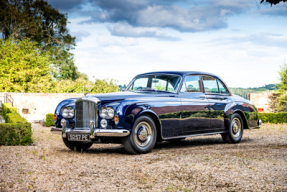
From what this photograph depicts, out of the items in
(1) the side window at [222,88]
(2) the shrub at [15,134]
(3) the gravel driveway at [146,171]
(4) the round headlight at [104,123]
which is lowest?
(3) the gravel driveway at [146,171]

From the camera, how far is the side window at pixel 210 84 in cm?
914

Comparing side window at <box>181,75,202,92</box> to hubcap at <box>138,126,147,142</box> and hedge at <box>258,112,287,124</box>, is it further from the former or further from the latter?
hedge at <box>258,112,287,124</box>

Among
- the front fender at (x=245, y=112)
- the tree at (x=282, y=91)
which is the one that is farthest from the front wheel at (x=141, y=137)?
the tree at (x=282, y=91)

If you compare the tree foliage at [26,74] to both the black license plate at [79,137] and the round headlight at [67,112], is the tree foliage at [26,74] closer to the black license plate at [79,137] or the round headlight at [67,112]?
the round headlight at [67,112]

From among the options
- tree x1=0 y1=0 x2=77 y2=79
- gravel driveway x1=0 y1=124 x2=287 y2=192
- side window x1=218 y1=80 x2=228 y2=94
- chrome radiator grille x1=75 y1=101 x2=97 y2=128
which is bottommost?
gravel driveway x1=0 y1=124 x2=287 y2=192

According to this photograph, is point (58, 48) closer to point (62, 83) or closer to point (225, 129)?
point (62, 83)

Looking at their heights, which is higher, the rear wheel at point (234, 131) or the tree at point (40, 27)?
the tree at point (40, 27)

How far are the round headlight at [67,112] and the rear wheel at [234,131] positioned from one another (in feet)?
14.3

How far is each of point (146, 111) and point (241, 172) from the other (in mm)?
2462

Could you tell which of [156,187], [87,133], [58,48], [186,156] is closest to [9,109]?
[87,133]

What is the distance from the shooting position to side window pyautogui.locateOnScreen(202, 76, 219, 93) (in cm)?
914

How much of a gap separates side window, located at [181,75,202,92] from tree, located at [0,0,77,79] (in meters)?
29.3

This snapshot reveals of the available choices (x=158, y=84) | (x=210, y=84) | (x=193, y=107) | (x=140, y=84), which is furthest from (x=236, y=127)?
(x=140, y=84)

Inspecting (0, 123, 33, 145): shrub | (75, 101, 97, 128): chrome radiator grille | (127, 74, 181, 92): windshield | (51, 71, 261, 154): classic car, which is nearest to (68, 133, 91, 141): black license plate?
(51, 71, 261, 154): classic car
